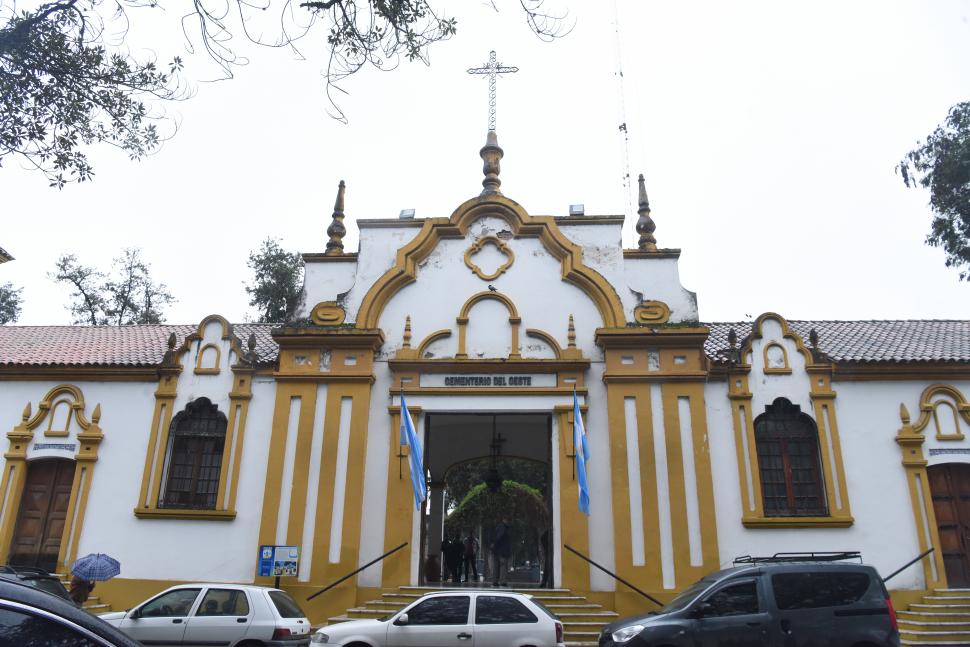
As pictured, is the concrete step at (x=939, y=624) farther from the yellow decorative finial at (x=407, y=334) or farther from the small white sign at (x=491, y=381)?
the yellow decorative finial at (x=407, y=334)

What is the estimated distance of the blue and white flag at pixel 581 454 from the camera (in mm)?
12430

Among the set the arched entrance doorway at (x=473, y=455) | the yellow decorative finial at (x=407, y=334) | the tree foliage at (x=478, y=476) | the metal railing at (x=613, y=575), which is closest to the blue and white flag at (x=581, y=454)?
the metal railing at (x=613, y=575)

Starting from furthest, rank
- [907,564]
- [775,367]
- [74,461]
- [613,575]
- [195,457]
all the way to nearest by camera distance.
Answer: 1. [74,461]
2. [195,457]
3. [775,367]
4. [907,564]
5. [613,575]

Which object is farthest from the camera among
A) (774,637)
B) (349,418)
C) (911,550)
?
(349,418)

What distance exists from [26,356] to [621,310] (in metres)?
13.6

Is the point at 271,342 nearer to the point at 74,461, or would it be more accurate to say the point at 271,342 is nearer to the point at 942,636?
the point at 74,461

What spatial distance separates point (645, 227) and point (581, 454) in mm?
5615

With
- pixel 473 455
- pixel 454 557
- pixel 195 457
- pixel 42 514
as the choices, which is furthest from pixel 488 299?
pixel 42 514

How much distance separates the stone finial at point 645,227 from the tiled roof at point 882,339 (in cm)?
261

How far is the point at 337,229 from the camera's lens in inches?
627

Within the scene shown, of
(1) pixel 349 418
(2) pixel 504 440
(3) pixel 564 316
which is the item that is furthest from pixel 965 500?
(1) pixel 349 418

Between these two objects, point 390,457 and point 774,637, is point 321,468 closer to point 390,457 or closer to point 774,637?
point 390,457

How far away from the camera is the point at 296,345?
569 inches

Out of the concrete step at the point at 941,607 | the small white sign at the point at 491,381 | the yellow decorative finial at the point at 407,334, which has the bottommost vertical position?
the concrete step at the point at 941,607
